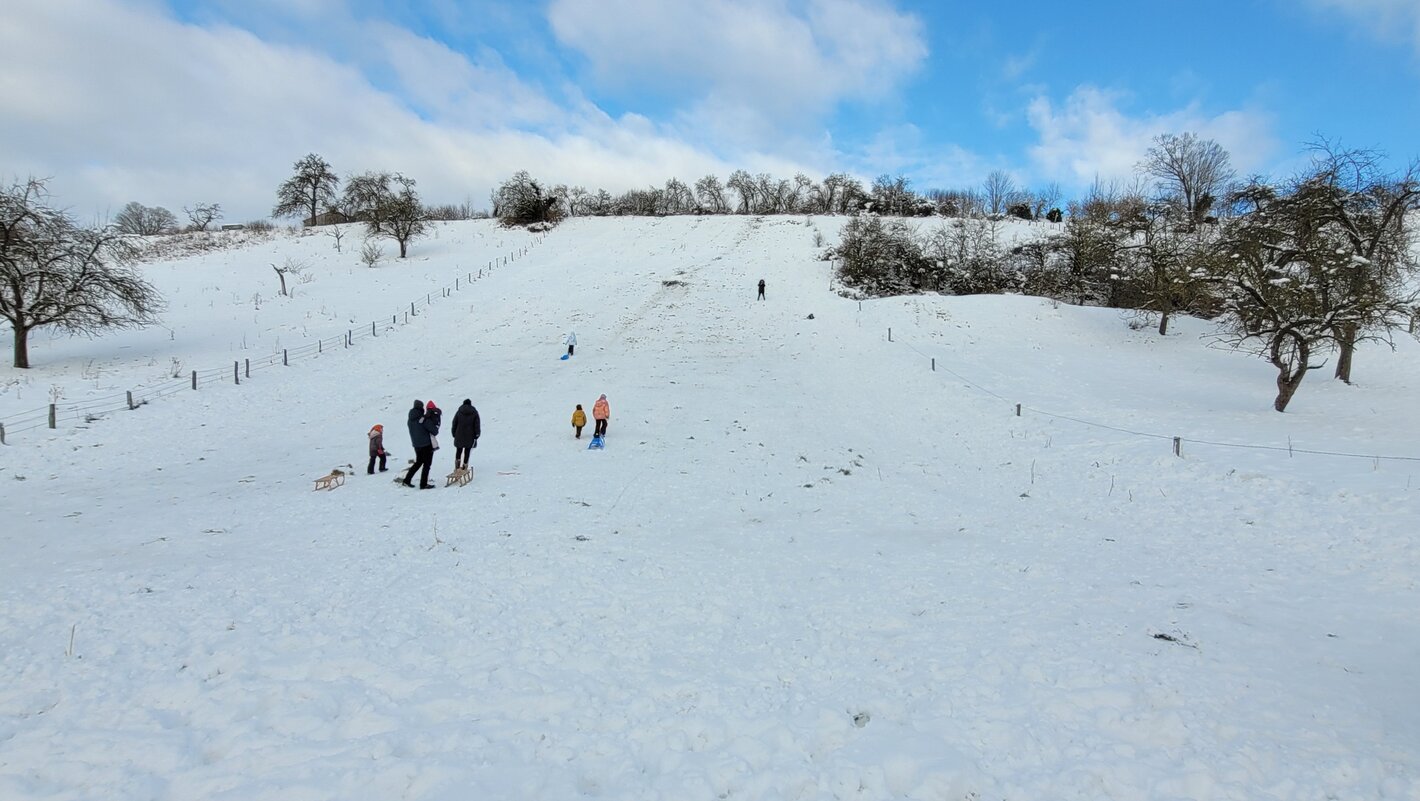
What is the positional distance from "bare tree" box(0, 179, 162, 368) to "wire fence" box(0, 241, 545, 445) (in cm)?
555

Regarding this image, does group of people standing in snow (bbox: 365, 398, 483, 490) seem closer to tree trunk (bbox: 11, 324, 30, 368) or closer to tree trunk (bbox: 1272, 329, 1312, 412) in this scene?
tree trunk (bbox: 11, 324, 30, 368)

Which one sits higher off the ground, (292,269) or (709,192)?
(709,192)

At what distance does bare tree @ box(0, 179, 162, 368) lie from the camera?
23344 mm

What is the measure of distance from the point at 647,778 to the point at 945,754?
256cm

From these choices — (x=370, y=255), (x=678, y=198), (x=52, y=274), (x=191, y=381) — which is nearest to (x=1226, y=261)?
(x=191, y=381)

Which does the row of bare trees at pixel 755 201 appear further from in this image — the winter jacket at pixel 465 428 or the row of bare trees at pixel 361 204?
the winter jacket at pixel 465 428

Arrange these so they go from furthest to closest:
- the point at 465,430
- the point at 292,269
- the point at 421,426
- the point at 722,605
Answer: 1. the point at 292,269
2. the point at 465,430
3. the point at 421,426
4. the point at 722,605

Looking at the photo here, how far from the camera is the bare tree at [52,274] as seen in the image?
23.3 meters

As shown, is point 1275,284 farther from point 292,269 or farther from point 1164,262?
point 292,269

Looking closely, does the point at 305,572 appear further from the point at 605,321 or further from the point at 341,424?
the point at 605,321

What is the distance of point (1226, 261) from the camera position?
69.4 ft

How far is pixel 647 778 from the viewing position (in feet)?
16.0

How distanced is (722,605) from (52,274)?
3134 cm

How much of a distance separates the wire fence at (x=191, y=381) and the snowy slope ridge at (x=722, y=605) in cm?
109
